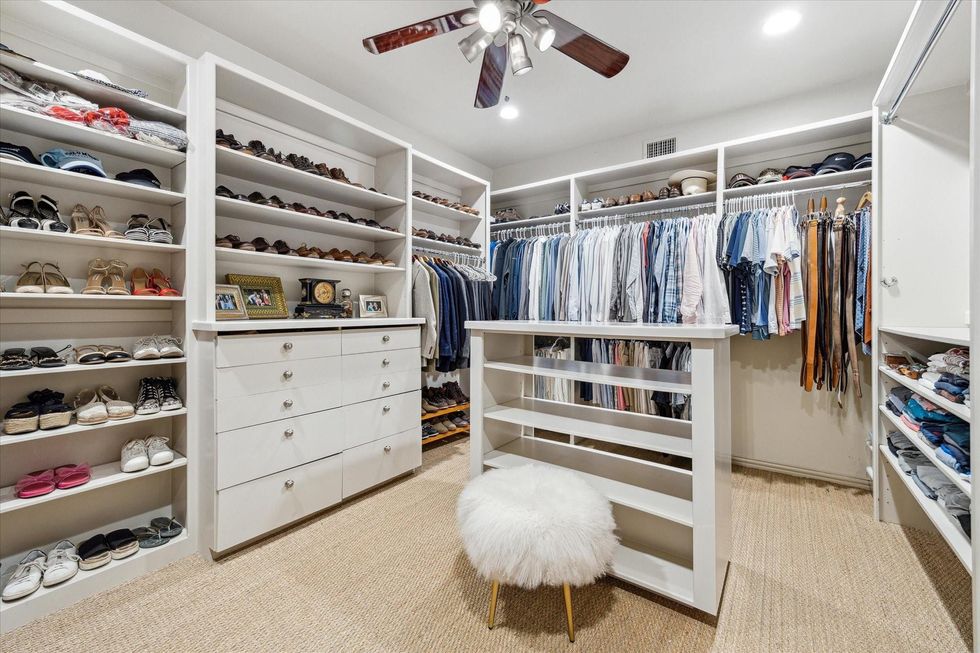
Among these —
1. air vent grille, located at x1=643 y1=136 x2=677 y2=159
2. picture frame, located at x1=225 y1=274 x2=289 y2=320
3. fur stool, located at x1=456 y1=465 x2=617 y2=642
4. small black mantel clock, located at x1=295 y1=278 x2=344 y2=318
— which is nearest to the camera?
fur stool, located at x1=456 y1=465 x2=617 y2=642

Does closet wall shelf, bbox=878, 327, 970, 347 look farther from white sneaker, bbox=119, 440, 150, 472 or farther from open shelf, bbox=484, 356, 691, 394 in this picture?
white sneaker, bbox=119, 440, 150, 472

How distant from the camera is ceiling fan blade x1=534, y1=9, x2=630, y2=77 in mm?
1591

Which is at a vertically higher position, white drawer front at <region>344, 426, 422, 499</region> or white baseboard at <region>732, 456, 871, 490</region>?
white drawer front at <region>344, 426, 422, 499</region>

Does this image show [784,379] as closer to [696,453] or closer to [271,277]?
[696,453]

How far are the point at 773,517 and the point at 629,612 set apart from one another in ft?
4.16

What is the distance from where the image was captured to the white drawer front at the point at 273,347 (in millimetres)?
1812

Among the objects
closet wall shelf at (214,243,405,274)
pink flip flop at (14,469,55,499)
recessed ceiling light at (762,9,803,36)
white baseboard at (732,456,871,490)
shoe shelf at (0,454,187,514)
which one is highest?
recessed ceiling light at (762,9,803,36)

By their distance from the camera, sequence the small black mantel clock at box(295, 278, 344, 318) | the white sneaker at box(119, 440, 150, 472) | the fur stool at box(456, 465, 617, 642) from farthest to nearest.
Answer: the small black mantel clock at box(295, 278, 344, 318)
the white sneaker at box(119, 440, 150, 472)
the fur stool at box(456, 465, 617, 642)

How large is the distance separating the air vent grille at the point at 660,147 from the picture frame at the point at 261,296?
10.1ft

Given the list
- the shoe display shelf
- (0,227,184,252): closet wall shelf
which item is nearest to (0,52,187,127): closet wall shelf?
the shoe display shelf

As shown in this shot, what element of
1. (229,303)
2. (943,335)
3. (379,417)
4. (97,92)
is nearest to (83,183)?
(97,92)

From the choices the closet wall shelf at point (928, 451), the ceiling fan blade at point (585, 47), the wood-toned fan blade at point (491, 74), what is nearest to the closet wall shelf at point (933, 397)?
the closet wall shelf at point (928, 451)

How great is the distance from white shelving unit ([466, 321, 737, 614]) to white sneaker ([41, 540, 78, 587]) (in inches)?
63.5

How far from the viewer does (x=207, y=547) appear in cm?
183
